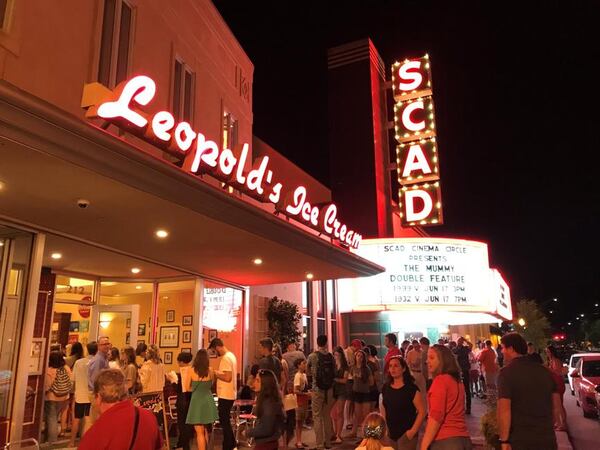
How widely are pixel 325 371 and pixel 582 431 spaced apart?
6578 mm

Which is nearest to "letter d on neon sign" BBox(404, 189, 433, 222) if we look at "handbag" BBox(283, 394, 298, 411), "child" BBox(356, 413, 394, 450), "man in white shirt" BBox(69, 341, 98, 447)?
"handbag" BBox(283, 394, 298, 411)

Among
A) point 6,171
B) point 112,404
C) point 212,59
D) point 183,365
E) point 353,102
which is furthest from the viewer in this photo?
point 353,102

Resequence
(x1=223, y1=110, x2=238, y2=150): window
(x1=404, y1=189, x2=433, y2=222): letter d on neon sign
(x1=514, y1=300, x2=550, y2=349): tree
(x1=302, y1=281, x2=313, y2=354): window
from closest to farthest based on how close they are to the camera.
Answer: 1. (x1=223, y1=110, x2=238, y2=150): window
2. (x1=302, y1=281, x2=313, y2=354): window
3. (x1=404, y1=189, x2=433, y2=222): letter d on neon sign
4. (x1=514, y1=300, x2=550, y2=349): tree

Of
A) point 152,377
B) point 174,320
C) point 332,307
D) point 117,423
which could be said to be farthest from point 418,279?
point 117,423

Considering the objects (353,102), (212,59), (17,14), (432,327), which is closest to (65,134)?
(17,14)

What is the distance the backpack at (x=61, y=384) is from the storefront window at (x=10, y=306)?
1893 millimetres

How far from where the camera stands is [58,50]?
773cm

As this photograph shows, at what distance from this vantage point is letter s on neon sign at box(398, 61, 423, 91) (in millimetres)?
22734

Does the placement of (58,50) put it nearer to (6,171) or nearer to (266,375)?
(6,171)

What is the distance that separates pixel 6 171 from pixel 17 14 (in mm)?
2415

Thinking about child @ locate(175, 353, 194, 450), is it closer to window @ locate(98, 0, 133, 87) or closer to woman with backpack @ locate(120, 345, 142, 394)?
woman with backpack @ locate(120, 345, 142, 394)

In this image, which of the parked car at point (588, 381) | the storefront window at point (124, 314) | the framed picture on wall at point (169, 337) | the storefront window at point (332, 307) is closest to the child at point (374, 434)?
the storefront window at point (124, 314)

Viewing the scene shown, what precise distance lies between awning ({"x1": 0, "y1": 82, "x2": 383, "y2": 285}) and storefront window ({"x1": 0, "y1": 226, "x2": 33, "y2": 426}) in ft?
1.47

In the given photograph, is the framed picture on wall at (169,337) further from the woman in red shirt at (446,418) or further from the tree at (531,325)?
the tree at (531,325)
